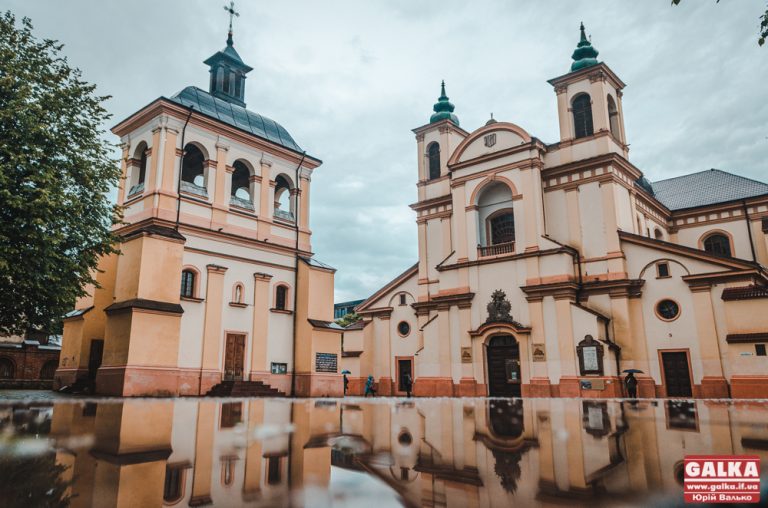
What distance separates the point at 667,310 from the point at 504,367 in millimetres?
8412

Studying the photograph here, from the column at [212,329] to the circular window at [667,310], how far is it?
67.7 ft

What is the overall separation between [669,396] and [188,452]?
2490 cm

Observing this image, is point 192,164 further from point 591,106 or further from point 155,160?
point 591,106

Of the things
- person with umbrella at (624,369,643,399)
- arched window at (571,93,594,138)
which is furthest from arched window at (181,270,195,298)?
arched window at (571,93,594,138)

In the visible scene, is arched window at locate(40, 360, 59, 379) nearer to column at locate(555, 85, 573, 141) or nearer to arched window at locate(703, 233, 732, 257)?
column at locate(555, 85, 573, 141)

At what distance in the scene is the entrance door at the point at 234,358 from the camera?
70.1 feet

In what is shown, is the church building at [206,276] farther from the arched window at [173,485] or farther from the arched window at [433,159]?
the arched window at [173,485]

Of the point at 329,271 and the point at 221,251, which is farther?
the point at 329,271

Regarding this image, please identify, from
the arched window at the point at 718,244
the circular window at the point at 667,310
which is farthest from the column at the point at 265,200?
the arched window at the point at 718,244

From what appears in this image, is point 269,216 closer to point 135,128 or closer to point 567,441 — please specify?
point 135,128

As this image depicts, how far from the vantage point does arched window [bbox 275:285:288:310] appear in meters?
24.1

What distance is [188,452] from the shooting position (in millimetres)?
4211

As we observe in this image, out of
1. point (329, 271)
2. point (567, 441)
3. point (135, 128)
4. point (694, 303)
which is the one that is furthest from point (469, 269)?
point (567, 441)

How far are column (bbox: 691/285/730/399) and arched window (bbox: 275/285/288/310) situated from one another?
1929 centimetres
